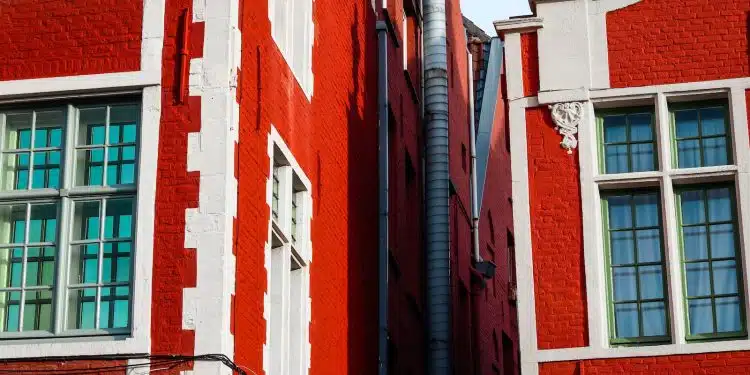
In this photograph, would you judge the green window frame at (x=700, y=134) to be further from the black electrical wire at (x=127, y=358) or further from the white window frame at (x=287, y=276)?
the black electrical wire at (x=127, y=358)

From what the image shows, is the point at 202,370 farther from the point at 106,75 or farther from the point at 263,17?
the point at 263,17

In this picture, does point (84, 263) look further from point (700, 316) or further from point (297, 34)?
point (700, 316)

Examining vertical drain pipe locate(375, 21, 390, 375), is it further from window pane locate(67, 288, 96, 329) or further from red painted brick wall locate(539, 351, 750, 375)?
window pane locate(67, 288, 96, 329)

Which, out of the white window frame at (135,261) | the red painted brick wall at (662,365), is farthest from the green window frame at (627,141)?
the white window frame at (135,261)

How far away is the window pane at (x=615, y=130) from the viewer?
16.5m

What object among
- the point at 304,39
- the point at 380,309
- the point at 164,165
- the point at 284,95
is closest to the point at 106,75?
the point at 164,165

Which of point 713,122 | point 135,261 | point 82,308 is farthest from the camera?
point 713,122

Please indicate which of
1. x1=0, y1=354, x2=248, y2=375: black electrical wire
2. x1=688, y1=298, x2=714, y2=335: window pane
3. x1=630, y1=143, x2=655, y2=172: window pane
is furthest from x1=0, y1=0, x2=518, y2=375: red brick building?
x1=688, y1=298, x2=714, y2=335: window pane

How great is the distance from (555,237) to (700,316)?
1.71m

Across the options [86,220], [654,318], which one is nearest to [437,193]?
[654,318]

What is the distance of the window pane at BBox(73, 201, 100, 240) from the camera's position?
13.5 m

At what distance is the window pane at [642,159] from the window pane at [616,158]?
0.26 feet

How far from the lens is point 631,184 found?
53.1ft

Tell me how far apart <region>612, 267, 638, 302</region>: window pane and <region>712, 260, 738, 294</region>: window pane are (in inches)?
33.0
